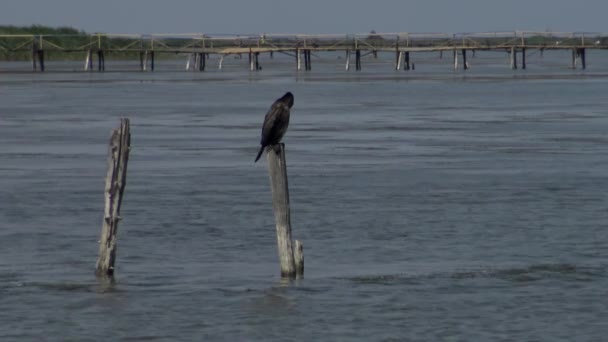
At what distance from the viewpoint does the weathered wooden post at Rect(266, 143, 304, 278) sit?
12.8 metres

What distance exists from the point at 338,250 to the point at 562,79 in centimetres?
5549

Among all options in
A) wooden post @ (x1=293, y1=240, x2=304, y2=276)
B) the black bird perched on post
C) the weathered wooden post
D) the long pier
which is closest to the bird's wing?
the black bird perched on post

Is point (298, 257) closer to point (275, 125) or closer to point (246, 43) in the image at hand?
point (275, 125)

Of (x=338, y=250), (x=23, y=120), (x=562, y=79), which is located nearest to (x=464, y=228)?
(x=338, y=250)

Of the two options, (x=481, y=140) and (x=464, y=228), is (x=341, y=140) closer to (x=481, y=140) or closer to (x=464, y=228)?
(x=481, y=140)

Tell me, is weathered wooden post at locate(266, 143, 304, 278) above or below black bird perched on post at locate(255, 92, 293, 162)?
below

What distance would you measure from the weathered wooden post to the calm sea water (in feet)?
1.00

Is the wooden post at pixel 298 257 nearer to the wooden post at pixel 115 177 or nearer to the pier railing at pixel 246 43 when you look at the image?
the wooden post at pixel 115 177

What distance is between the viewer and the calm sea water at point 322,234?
12023 mm

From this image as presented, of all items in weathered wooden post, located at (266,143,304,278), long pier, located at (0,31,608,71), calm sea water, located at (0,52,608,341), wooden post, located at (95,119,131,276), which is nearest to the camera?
calm sea water, located at (0,52,608,341)

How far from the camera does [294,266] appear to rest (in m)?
13.6

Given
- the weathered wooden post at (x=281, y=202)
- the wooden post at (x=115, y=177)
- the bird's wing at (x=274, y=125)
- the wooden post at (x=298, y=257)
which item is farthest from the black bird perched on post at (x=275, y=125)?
the wooden post at (x=115, y=177)

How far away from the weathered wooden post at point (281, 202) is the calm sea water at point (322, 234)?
0.31 meters

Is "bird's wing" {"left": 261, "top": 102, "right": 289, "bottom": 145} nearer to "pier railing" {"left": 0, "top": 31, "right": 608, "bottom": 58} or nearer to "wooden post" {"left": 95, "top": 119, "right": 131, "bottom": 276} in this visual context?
"wooden post" {"left": 95, "top": 119, "right": 131, "bottom": 276}
